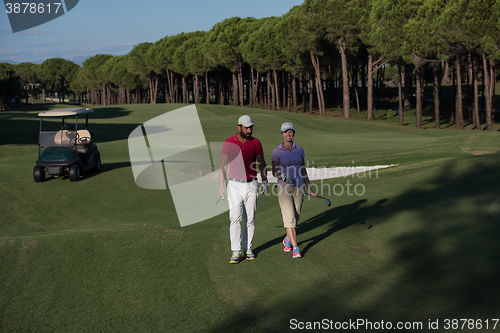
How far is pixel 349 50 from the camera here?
55344mm

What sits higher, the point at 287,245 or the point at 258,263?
the point at 287,245

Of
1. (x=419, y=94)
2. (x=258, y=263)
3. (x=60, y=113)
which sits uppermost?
(x=419, y=94)

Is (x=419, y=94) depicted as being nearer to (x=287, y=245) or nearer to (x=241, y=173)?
(x=287, y=245)

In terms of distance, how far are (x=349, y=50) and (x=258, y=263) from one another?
172 feet

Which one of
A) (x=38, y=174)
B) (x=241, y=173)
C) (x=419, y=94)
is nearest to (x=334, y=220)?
(x=241, y=173)

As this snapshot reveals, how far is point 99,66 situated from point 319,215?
455 feet

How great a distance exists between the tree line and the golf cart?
3111 cm

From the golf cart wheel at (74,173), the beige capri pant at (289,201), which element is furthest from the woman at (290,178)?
the golf cart wheel at (74,173)

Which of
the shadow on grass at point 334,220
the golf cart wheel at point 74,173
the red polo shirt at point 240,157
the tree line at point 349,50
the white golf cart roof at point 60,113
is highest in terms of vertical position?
the tree line at point 349,50

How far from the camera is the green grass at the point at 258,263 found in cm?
551

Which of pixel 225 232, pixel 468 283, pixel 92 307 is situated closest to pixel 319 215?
pixel 225 232

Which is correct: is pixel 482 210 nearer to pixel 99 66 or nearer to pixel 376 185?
pixel 376 185

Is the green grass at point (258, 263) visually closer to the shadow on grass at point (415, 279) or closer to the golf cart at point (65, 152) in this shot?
the shadow on grass at point (415, 279)

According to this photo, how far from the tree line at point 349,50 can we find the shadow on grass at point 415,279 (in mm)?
30006
